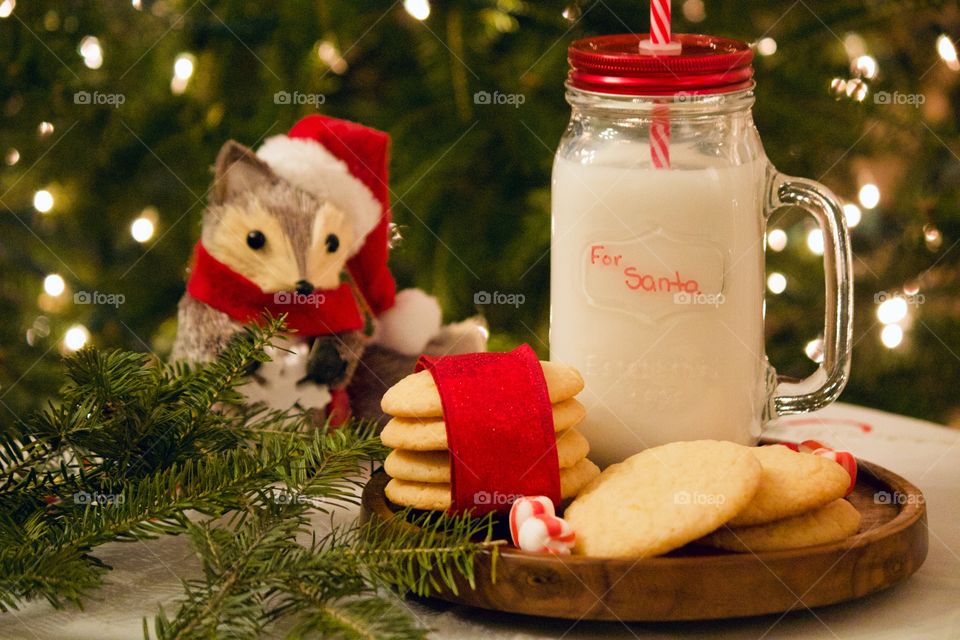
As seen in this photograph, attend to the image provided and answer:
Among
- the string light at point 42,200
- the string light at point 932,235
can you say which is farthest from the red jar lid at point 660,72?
the string light at point 42,200

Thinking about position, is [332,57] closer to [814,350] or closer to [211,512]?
[814,350]

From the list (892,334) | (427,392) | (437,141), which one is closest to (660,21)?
(427,392)

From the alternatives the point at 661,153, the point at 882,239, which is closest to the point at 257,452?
the point at 661,153

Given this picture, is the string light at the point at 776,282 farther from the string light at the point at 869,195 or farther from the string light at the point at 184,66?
the string light at the point at 184,66

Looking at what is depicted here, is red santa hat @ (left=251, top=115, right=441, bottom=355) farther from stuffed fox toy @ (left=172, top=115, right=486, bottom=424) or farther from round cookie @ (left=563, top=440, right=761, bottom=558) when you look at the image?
round cookie @ (left=563, top=440, right=761, bottom=558)

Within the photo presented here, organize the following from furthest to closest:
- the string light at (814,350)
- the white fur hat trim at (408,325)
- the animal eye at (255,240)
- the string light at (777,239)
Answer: the string light at (777,239)
the string light at (814,350)
the white fur hat trim at (408,325)
the animal eye at (255,240)
